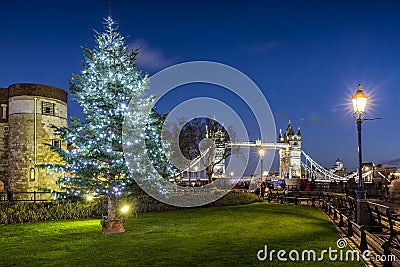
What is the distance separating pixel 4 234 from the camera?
13.8 metres

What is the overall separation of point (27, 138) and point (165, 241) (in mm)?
26245

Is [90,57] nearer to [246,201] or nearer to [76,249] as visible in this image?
[76,249]

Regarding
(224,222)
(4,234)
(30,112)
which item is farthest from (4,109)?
(224,222)

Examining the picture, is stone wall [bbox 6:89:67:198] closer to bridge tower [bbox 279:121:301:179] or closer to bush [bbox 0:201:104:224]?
bush [bbox 0:201:104:224]

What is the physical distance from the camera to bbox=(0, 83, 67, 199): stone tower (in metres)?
33.5

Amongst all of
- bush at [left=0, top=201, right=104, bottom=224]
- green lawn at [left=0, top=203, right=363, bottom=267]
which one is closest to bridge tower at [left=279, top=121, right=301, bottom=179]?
bush at [left=0, top=201, right=104, bottom=224]

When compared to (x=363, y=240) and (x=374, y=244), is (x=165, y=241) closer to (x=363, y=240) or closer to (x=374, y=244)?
(x=363, y=240)

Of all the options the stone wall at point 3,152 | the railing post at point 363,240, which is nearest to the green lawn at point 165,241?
the railing post at point 363,240

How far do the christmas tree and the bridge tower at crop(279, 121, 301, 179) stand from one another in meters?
92.9

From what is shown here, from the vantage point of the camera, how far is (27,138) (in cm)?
3372

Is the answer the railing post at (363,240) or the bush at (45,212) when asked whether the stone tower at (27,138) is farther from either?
→ the railing post at (363,240)

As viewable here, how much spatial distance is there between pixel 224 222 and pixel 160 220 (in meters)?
3.03

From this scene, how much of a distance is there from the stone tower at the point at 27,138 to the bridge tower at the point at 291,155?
78716 mm

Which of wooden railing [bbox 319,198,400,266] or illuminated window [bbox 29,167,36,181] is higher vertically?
illuminated window [bbox 29,167,36,181]
